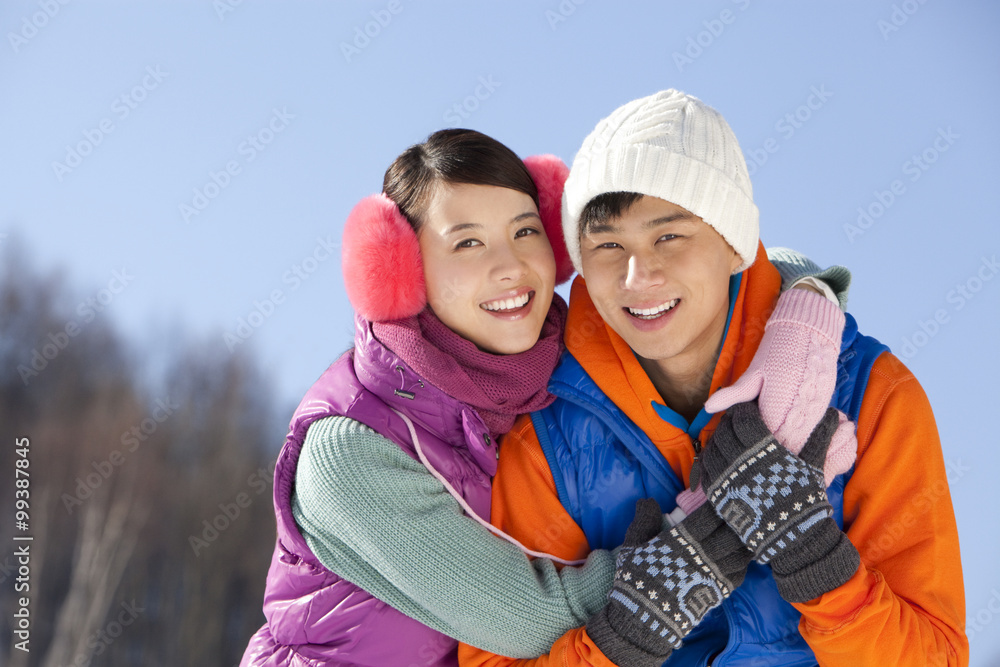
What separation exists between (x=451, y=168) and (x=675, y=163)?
0.60m

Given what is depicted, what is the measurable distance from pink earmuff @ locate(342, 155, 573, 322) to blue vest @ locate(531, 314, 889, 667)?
473mm

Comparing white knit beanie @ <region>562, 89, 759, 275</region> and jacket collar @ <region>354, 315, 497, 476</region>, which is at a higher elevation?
white knit beanie @ <region>562, 89, 759, 275</region>

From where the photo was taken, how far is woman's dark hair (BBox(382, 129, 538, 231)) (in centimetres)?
232

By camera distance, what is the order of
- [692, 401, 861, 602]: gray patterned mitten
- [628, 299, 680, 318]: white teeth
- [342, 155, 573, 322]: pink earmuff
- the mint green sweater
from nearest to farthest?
1. [692, 401, 861, 602]: gray patterned mitten
2. the mint green sweater
3. [628, 299, 680, 318]: white teeth
4. [342, 155, 573, 322]: pink earmuff

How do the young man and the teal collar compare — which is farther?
the teal collar

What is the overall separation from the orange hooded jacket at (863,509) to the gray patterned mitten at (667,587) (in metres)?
0.07

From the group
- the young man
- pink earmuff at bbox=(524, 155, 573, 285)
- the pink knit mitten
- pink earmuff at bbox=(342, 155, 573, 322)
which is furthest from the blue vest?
pink earmuff at bbox=(342, 155, 573, 322)

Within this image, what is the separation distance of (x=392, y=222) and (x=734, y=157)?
0.91 meters

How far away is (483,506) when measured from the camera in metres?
2.26

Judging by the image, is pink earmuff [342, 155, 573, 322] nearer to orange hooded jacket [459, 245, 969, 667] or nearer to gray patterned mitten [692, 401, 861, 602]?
orange hooded jacket [459, 245, 969, 667]

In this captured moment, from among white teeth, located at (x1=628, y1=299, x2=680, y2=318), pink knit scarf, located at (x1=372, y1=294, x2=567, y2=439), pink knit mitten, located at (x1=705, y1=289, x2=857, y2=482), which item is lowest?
pink knit scarf, located at (x1=372, y1=294, x2=567, y2=439)

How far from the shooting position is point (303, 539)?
2.20 metres

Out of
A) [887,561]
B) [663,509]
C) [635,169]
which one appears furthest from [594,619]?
[635,169]

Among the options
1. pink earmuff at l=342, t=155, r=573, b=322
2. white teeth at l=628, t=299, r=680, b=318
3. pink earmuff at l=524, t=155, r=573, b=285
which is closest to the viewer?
Result: white teeth at l=628, t=299, r=680, b=318
